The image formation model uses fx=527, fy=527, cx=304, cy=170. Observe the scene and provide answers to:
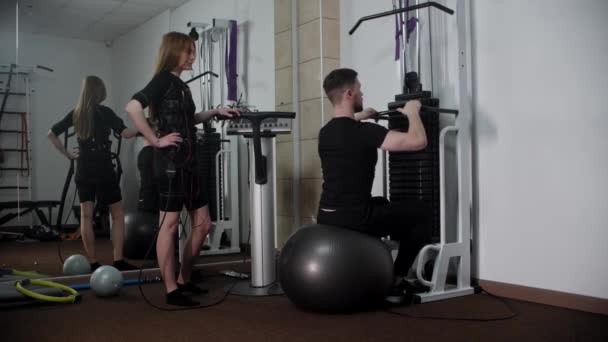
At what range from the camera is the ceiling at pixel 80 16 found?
323 centimetres

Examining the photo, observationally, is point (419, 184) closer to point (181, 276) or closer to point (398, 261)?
point (398, 261)

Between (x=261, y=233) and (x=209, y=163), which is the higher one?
(x=209, y=163)

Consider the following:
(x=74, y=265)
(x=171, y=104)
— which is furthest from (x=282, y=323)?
(x=74, y=265)

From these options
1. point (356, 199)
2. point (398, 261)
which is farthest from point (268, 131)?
point (398, 261)

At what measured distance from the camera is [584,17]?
8.39ft

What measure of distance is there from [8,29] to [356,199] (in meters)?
2.33

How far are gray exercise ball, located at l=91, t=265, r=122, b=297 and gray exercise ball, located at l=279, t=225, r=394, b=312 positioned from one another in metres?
1.13

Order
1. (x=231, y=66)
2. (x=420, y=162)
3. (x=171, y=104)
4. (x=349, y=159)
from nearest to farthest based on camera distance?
1. (x=349, y=159)
2. (x=171, y=104)
3. (x=420, y=162)
4. (x=231, y=66)

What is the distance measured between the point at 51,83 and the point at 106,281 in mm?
1237

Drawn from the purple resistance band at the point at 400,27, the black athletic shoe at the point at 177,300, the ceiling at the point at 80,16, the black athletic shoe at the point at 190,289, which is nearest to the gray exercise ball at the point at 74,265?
the black athletic shoe at the point at 190,289

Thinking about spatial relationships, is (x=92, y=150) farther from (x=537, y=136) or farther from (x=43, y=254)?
(x=537, y=136)

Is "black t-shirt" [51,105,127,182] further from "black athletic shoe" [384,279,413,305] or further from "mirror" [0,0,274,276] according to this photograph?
"black athletic shoe" [384,279,413,305]

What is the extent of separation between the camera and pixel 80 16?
11.0 feet

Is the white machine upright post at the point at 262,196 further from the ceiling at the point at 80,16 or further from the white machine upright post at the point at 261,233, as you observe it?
the ceiling at the point at 80,16
